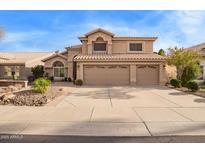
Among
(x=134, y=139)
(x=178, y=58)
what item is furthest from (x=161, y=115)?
(x=178, y=58)

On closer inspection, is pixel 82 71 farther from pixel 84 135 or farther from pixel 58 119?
pixel 84 135

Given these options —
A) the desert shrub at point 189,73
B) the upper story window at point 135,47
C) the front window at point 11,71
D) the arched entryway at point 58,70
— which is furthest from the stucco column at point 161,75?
the front window at point 11,71

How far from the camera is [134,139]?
20.6 feet

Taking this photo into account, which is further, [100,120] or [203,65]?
[203,65]

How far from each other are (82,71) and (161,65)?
338 inches

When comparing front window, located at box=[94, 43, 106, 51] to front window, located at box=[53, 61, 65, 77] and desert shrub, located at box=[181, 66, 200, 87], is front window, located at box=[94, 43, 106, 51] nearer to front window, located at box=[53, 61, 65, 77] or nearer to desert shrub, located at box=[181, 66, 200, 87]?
front window, located at box=[53, 61, 65, 77]

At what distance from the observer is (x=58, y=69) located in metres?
32.2

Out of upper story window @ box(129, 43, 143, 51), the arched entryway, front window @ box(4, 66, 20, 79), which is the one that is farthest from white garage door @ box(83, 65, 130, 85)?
front window @ box(4, 66, 20, 79)

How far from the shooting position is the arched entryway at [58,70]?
32.1m

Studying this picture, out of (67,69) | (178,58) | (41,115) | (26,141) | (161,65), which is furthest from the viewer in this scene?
(67,69)

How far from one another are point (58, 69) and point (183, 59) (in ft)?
57.3

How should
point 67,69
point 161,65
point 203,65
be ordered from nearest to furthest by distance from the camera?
point 161,65
point 203,65
point 67,69

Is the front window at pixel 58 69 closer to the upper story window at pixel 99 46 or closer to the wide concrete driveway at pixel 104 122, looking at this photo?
the upper story window at pixel 99 46

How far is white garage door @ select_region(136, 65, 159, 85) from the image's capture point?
2522cm
